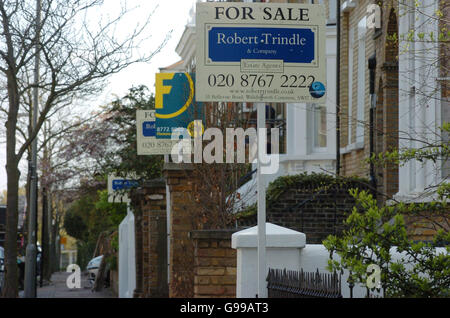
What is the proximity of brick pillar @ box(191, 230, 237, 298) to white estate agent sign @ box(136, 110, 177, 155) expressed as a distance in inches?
184

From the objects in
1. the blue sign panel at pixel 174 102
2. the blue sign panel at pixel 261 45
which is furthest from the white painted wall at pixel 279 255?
the blue sign panel at pixel 174 102

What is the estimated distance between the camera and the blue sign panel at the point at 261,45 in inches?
286

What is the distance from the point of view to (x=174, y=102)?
1445cm

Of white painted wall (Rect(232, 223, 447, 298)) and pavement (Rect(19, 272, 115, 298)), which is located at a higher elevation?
white painted wall (Rect(232, 223, 447, 298))

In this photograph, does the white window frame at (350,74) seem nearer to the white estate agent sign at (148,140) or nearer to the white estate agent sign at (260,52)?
the white estate agent sign at (148,140)

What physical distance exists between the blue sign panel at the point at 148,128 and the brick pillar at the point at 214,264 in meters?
6.42

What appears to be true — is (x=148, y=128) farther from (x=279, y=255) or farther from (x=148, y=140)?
(x=279, y=255)

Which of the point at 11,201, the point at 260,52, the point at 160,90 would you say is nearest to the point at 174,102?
the point at 160,90

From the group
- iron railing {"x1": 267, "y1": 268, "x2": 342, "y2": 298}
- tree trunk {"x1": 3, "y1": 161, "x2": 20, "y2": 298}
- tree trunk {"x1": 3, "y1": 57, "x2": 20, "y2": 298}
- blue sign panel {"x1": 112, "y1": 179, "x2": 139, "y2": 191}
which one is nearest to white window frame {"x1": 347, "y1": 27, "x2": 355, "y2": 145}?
blue sign panel {"x1": 112, "y1": 179, "x2": 139, "y2": 191}

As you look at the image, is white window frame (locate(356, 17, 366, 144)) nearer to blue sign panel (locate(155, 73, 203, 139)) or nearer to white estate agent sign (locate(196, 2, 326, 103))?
blue sign panel (locate(155, 73, 203, 139))

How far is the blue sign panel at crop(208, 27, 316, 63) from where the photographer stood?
7.27m

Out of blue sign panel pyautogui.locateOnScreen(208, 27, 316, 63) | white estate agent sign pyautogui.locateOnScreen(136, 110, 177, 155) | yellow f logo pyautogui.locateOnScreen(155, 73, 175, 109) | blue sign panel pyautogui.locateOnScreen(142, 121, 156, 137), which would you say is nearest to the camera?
blue sign panel pyautogui.locateOnScreen(208, 27, 316, 63)

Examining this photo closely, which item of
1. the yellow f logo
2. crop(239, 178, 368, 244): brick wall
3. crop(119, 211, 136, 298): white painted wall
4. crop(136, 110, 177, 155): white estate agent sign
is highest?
the yellow f logo

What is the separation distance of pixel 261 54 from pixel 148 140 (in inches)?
351
